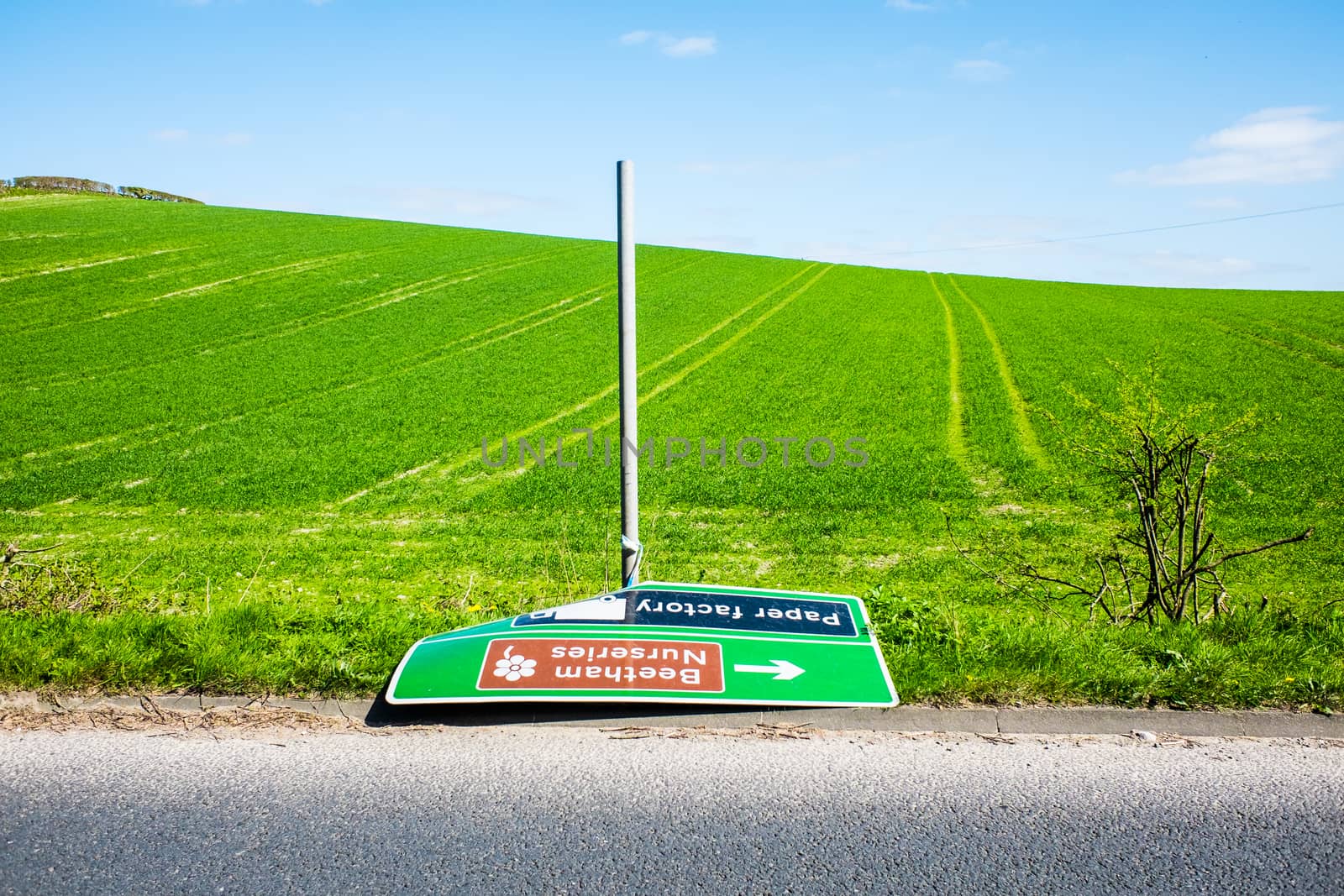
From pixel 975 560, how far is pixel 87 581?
33.3 ft

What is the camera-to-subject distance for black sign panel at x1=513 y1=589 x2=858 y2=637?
456 cm

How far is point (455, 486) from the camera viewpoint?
660 inches

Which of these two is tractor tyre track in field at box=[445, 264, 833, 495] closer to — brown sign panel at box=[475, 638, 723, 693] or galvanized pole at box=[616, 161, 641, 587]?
galvanized pole at box=[616, 161, 641, 587]

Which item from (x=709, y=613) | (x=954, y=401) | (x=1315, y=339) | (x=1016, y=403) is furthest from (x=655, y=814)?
(x=1315, y=339)

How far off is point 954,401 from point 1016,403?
1.56m

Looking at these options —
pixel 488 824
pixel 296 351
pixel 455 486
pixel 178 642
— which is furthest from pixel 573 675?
pixel 296 351

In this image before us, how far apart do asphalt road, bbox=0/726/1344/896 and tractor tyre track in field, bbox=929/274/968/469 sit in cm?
1442

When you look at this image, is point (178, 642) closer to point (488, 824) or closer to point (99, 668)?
point (99, 668)

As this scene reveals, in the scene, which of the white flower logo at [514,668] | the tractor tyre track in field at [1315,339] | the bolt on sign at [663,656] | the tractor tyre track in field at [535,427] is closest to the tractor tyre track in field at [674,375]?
the tractor tyre track in field at [535,427]

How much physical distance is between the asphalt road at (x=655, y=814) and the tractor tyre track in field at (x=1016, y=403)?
48.9ft

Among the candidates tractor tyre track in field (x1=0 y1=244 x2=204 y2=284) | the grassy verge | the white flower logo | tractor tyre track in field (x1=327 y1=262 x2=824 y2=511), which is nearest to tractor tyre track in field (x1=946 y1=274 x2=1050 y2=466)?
the grassy verge

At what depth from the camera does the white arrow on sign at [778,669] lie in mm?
4148

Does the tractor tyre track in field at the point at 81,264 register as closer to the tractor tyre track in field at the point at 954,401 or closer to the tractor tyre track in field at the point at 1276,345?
the tractor tyre track in field at the point at 954,401

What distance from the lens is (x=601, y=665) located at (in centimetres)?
420
